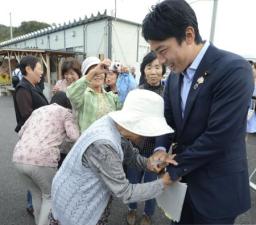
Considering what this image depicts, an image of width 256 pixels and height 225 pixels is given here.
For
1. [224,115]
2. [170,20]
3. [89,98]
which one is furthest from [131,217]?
[170,20]

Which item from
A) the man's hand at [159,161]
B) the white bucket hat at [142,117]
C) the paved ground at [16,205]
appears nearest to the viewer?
the white bucket hat at [142,117]

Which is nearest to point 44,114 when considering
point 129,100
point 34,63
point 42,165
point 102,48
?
point 42,165

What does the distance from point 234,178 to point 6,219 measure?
2.70 meters

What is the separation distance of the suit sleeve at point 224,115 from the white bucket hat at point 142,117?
0.21 meters

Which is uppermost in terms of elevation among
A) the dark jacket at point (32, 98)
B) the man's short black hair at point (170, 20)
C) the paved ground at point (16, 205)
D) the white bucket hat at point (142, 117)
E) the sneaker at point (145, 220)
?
the man's short black hair at point (170, 20)

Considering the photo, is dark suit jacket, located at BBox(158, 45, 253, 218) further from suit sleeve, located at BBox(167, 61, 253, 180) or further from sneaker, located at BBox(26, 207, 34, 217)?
sneaker, located at BBox(26, 207, 34, 217)

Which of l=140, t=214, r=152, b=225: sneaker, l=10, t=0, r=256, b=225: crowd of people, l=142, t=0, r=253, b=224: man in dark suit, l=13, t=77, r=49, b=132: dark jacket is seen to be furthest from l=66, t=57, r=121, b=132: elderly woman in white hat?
l=140, t=214, r=152, b=225: sneaker

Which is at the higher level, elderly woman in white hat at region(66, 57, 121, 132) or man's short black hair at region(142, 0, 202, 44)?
man's short black hair at region(142, 0, 202, 44)

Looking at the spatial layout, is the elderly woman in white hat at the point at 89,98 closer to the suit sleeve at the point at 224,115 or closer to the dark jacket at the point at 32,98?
the dark jacket at the point at 32,98

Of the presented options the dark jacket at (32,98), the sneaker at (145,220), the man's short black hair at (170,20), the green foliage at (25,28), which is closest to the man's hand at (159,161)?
the man's short black hair at (170,20)

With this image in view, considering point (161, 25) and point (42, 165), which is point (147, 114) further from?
point (42, 165)

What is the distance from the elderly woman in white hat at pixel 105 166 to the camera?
4.89 ft

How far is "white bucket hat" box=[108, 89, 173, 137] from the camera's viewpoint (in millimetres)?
1484

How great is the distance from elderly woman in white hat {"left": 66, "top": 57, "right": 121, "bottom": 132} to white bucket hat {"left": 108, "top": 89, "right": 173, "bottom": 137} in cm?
104
